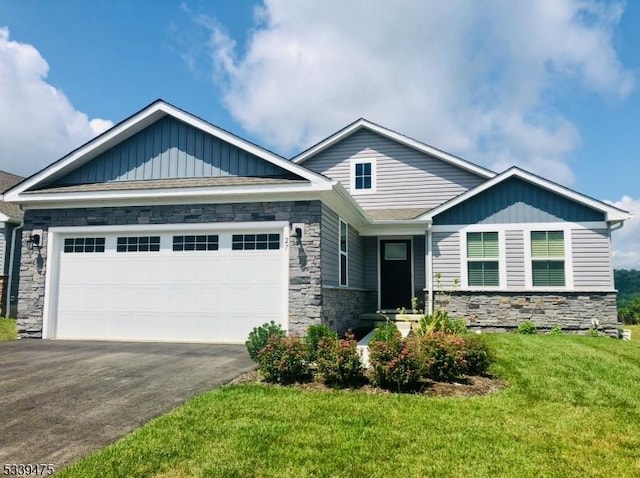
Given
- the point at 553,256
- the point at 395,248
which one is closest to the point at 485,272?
the point at 553,256

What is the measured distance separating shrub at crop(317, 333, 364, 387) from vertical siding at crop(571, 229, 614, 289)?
865cm

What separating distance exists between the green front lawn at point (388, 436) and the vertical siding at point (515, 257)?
6176mm

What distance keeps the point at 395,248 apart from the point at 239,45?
25.4ft

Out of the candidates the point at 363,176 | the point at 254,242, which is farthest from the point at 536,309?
the point at 254,242

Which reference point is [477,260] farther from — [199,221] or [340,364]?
[340,364]

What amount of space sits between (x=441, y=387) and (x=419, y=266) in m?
8.44

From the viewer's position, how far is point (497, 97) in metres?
14.8

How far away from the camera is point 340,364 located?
5.91m

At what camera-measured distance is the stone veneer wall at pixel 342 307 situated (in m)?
9.88

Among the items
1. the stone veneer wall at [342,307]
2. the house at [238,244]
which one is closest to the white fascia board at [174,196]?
the house at [238,244]

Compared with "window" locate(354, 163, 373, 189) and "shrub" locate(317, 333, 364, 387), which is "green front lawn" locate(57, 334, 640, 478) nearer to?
"shrub" locate(317, 333, 364, 387)

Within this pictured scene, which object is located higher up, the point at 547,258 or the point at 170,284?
the point at 547,258

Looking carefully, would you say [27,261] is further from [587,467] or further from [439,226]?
[587,467]

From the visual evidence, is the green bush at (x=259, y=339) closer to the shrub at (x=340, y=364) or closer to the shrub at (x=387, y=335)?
the shrub at (x=340, y=364)
